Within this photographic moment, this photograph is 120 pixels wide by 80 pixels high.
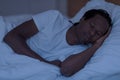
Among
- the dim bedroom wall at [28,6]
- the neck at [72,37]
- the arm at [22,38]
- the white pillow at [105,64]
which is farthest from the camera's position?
the dim bedroom wall at [28,6]

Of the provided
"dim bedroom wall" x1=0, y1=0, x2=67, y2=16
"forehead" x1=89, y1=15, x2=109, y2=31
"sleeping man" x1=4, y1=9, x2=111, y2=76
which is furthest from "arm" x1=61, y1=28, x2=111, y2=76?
"dim bedroom wall" x1=0, y1=0, x2=67, y2=16

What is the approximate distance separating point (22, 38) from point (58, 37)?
0.21m

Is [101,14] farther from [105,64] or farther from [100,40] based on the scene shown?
[105,64]

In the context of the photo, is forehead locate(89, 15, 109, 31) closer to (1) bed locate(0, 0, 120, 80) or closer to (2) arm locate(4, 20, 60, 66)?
(1) bed locate(0, 0, 120, 80)

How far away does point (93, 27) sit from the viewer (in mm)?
1312

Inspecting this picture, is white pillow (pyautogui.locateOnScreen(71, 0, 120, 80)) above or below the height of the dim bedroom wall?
above

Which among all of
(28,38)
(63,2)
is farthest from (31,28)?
(63,2)

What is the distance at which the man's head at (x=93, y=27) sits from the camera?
1304 millimetres

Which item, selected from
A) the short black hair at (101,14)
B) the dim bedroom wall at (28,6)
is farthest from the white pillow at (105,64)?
the dim bedroom wall at (28,6)

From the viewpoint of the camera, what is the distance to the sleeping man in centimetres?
129

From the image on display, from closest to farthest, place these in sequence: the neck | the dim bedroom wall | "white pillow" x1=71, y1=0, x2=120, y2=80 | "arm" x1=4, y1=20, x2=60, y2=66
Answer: "white pillow" x1=71, y1=0, x2=120, y2=80, "arm" x1=4, y1=20, x2=60, y2=66, the neck, the dim bedroom wall

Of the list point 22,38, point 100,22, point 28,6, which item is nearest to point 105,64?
point 100,22

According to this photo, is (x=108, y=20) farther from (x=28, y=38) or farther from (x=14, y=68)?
(x=14, y=68)

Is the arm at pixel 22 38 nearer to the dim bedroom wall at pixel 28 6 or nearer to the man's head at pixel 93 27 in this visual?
the man's head at pixel 93 27
